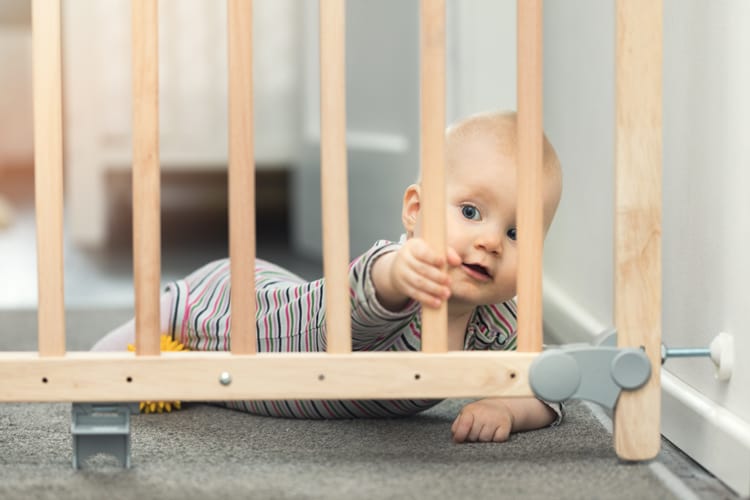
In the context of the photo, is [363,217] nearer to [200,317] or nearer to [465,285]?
[200,317]

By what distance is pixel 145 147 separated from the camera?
2.35ft

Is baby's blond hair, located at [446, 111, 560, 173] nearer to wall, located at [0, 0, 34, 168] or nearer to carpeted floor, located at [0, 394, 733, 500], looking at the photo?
carpeted floor, located at [0, 394, 733, 500]

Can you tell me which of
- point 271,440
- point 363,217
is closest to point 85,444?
point 271,440

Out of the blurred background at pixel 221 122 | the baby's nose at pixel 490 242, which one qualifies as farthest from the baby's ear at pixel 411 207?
the blurred background at pixel 221 122

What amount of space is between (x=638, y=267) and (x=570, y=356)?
8cm

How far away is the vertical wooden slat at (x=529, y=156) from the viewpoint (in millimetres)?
725

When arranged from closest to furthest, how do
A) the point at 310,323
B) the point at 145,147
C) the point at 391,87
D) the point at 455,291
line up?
the point at 145,147
the point at 455,291
the point at 310,323
the point at 391,87

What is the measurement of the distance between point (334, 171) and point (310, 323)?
246 mm

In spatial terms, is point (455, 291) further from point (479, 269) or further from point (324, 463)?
point (324, 463)

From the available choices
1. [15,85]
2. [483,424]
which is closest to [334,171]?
[483,424]

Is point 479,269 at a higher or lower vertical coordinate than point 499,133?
lower

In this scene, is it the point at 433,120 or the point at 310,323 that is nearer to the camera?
the point at 433,120

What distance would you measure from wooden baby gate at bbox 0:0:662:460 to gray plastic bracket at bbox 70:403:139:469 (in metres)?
0.02

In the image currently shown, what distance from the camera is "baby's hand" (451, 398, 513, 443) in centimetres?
85
